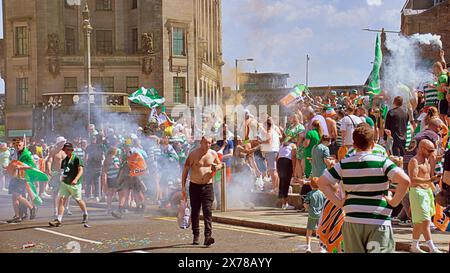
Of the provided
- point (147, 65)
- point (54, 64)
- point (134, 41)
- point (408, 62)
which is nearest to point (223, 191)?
point (408, 62)

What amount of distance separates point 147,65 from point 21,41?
8.78 metres

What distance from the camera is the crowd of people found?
6027mm

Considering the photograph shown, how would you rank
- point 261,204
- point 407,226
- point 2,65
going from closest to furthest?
point 407,226, point 261,204, point 2,65

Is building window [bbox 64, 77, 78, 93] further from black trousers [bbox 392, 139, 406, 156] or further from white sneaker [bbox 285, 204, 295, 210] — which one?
black trousers [bbox 392, 139, 406, 156]

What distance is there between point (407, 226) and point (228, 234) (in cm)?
270

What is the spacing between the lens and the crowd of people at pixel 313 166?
19.8 feet

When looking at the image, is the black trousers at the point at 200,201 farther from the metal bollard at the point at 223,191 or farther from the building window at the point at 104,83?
the building window at the point at 104,83

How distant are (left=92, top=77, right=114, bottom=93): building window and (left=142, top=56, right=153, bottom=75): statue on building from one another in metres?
2.20

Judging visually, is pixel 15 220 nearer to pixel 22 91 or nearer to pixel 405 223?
pixel 405 223

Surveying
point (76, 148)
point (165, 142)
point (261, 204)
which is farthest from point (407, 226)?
point (76, 148)

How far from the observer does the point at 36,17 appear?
158 ft

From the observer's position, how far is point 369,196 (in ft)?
19.6

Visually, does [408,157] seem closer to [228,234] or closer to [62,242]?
[228,234]

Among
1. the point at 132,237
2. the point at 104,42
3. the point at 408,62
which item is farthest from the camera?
the point at 104,42
